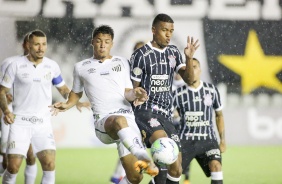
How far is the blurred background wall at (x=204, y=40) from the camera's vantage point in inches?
547

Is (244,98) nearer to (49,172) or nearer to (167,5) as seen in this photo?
(167,5)

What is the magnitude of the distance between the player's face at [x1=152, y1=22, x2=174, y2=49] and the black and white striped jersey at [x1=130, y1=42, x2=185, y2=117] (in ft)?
0.27

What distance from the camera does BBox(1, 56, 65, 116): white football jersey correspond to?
8672mm

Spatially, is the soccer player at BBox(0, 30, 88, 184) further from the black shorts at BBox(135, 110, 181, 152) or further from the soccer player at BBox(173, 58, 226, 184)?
the soccer player at BBox(173, 58, 226, 184)

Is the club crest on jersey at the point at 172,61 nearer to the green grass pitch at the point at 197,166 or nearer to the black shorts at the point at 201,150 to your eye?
the black shorts at the point at 201,150

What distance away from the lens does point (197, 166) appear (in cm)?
1252

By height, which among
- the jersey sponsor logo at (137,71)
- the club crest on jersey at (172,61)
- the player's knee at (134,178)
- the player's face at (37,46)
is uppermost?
the player's face at (37,46)

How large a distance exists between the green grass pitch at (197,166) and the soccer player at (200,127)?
7.21 feet

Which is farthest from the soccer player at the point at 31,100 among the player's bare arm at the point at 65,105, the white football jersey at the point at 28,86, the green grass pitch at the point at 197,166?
the green grass pitch at the point at 197,166

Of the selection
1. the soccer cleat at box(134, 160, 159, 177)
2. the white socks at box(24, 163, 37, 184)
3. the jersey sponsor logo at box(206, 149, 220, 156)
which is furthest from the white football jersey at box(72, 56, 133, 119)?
the white socks at box(24, 163, 37, 184)

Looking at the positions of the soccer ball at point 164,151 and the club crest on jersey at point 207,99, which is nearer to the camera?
the soccer ball at point 164,151

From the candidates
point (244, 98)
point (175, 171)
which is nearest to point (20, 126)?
point (175, 171)

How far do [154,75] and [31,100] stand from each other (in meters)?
1.53

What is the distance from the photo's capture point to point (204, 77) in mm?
14211
